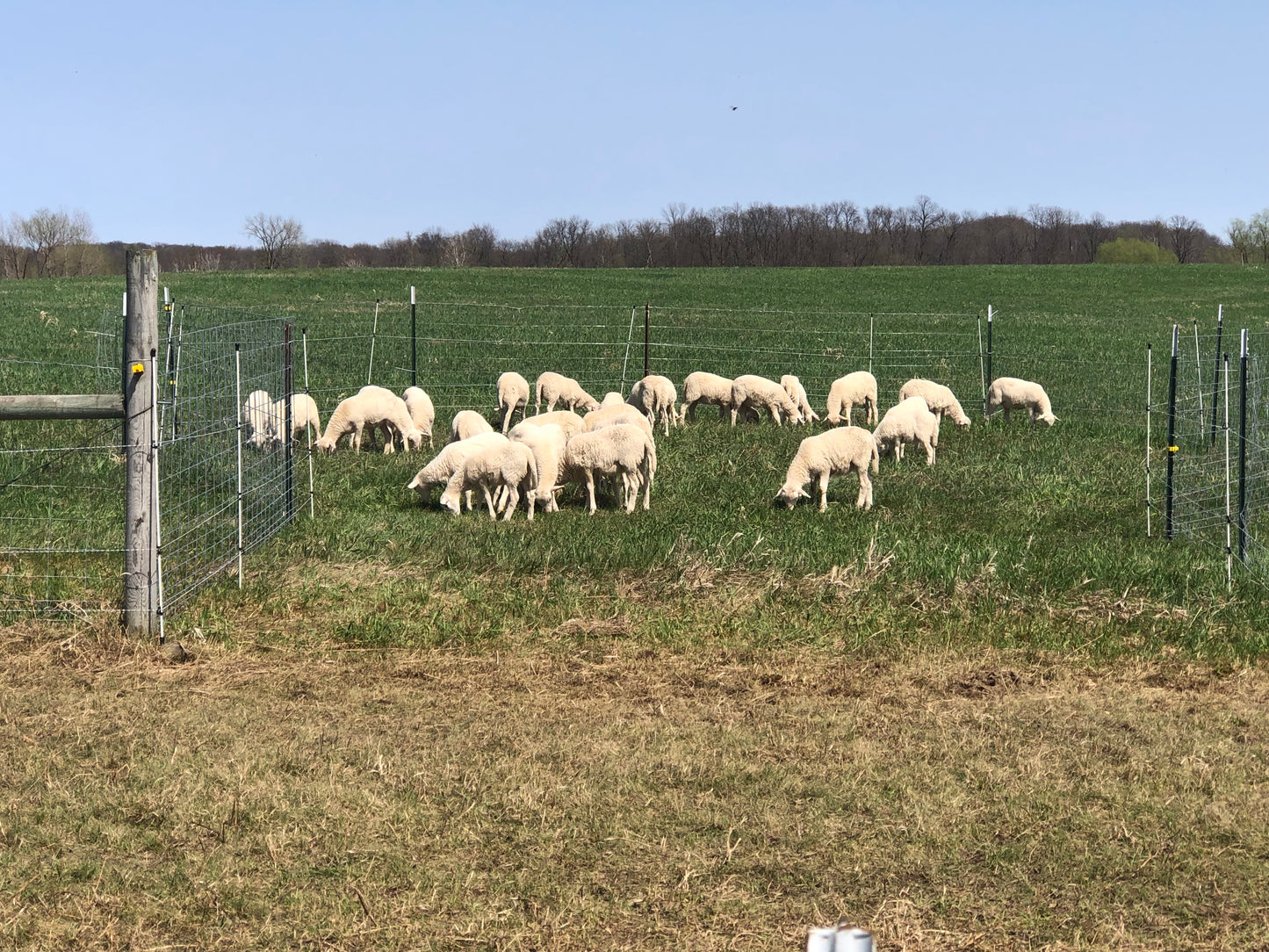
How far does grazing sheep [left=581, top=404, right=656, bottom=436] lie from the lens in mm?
13656

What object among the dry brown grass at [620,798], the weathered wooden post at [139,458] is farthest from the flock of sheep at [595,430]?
the dry brown grass at [620,798]

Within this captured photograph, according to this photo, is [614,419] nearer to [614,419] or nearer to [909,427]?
[614,419]

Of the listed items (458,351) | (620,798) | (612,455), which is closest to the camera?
(620,798)

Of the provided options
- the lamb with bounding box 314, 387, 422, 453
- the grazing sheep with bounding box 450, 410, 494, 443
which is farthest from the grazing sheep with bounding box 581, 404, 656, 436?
the lamb with bounding box 314, 387, 422, 453

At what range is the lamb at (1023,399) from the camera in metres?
19.3

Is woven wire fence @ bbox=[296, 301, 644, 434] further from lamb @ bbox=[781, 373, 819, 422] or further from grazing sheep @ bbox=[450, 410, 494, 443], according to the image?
lamb @ bbox=[781, 373, 819, 422]

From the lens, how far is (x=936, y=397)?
18.2 m

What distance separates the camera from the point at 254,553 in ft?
32.6

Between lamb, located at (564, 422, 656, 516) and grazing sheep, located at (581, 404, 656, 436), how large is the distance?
745 millimetres

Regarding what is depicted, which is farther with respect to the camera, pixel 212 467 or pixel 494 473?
pixel 494 473

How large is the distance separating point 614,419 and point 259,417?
14.2 feet

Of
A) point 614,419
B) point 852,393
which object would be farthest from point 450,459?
point 852,393

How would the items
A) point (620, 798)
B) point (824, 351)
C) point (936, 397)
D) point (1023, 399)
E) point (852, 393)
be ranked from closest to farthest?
point (620, 798) < point (936, 397) < point (1023, 399) < point (852, 393) < point (824, 351)

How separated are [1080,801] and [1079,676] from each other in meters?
2.19
